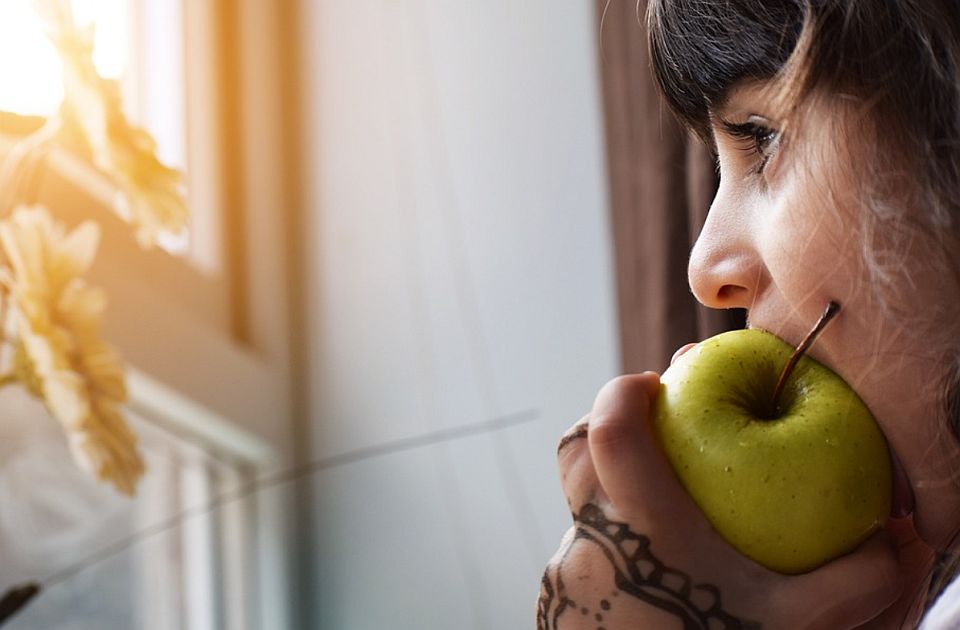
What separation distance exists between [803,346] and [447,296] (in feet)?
3.49

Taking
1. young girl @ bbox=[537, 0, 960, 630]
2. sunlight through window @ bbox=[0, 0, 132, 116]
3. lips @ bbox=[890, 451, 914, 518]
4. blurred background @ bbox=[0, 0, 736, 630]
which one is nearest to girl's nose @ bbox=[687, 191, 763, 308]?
young girl @ bbox=[537, 0, 960, 630]

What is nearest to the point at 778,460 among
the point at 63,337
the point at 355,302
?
the point at 63,337

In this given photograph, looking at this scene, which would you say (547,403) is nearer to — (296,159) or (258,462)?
(258,462)

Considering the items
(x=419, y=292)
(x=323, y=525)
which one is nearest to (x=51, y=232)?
(x=419, y=292)

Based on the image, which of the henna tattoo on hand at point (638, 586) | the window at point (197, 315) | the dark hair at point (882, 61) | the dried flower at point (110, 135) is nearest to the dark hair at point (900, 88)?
the dark hair at point (882, 61)

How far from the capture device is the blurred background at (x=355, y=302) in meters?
1.27

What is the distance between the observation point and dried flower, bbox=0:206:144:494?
669mm

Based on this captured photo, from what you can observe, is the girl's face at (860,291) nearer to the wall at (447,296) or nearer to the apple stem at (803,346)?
the apple stem at (803,346)

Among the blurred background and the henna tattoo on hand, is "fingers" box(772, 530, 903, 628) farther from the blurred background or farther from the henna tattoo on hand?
the blurred background

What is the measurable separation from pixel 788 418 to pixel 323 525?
123 cm

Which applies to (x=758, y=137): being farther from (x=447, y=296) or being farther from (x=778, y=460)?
(x=447, y=296)

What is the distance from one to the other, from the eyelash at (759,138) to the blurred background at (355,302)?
0.53 m

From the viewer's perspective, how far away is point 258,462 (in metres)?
1.62

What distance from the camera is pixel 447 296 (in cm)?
159
